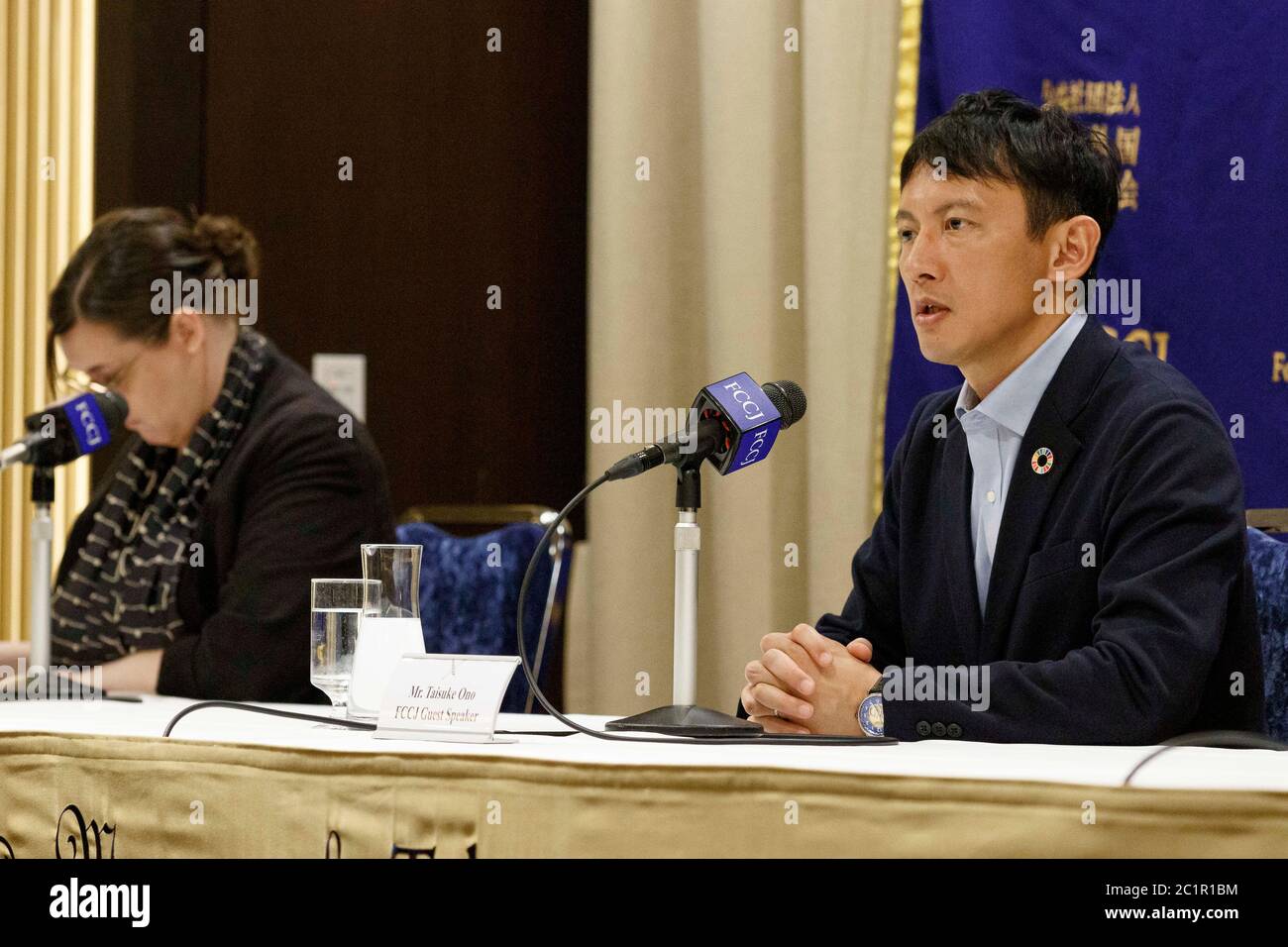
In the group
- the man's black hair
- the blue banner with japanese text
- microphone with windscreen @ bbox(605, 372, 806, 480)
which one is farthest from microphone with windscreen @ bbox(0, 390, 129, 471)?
the blue banner with japanese text

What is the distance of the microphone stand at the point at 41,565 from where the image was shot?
1.84m

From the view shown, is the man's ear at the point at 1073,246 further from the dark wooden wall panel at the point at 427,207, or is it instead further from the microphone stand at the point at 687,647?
the dark wooden wall panel at the point at 427,207

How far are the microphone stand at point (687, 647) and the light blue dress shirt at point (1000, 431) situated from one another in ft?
1.56

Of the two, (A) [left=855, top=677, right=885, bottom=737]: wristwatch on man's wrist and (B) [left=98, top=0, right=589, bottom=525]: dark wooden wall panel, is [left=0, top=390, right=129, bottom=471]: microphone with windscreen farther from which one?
(B) [left=98, top=0, right=589, bottom=525]: dark wooden wall panel

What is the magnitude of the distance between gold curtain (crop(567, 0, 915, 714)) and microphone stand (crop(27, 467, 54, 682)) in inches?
53.0

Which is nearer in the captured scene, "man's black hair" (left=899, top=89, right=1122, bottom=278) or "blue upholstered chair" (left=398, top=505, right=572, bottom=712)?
"man's black hair" (left=899, top=89, right=1122, bottom=278)

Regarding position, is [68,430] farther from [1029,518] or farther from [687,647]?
[1029,518]

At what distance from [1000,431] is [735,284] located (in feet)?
4.01

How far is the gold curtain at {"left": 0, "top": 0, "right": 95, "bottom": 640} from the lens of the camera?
11.9 ft

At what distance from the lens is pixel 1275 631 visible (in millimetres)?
1731

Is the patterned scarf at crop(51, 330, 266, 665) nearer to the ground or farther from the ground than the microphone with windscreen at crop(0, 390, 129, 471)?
nearer to the ground
